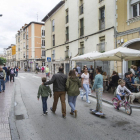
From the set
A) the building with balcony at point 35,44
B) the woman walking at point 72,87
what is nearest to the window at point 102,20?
the woman walking at point 72,87

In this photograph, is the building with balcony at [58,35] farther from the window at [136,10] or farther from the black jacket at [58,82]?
the black jacket at [58,82]

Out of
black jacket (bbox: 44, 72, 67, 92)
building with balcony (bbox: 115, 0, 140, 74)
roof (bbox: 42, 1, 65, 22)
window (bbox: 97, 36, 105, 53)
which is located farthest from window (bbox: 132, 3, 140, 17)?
roof (bbox: 42, 1, 65, 22)

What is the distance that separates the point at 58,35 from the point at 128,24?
15710 millimetres

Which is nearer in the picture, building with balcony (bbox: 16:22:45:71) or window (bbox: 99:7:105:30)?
window (bbox: 99:7:105:30)

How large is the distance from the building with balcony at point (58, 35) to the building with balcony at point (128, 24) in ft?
37.8

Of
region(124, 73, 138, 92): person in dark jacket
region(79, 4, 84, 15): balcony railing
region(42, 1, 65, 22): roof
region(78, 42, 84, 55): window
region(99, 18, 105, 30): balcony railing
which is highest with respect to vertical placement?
region(42, 1, 65, 22): roof

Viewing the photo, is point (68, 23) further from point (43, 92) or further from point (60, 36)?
point (43, 92)

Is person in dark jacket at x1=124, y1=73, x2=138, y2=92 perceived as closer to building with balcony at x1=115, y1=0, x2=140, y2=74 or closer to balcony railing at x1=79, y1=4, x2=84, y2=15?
building with balcony at x1=115, y1=0, x2=140, y2=74

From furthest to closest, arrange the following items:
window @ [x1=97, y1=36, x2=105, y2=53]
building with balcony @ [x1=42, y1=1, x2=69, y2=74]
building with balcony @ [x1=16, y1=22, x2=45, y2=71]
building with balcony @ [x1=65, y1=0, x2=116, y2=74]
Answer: building with balcony @ [x1=16, y1=22, x2=45, y2=71]
building with balcony @ [x1=42, y1=1, x2=69, y2=74]
window @ [x1=97, y1=36, x2=105, y2=53]
building with balcony @ [x1=65, y1=0, x2=116, y2=74]

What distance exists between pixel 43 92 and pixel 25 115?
1.09m

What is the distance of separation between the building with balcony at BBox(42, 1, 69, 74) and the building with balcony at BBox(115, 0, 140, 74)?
37.8 ft

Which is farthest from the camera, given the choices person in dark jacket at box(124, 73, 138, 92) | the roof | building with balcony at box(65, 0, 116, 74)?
the roof

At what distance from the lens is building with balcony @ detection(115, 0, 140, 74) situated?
40.0ft

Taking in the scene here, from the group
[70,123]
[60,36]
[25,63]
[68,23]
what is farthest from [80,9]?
[25,63]
